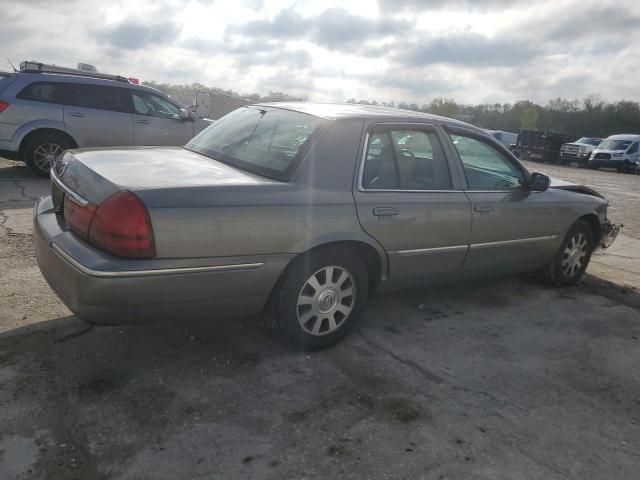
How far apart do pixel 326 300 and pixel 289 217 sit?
0.67m

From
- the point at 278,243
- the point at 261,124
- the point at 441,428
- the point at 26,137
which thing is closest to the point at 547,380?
the point at 441,428

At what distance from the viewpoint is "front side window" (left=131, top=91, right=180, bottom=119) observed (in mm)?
9383

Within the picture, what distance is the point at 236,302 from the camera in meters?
3.03

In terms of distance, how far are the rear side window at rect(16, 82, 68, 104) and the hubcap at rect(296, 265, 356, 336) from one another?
7.25 m

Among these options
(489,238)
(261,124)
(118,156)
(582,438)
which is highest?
(261,124)

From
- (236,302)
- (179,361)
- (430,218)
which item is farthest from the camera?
(430,218)

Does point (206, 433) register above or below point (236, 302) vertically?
below

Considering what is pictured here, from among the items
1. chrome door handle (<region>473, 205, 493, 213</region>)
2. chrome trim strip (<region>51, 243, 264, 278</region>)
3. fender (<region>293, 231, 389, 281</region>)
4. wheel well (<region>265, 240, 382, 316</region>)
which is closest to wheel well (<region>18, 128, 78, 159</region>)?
chrome trim strip (<region>51, 243, 264, 278</region>)

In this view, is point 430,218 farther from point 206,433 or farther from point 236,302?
point 206,433

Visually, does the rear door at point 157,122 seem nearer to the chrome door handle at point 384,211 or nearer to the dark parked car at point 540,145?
the chrome door handle at point 384,211

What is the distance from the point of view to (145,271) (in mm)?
2664

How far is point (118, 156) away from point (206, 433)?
1.83m

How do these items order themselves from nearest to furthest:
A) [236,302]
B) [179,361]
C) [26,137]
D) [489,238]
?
[236,302] → [179,361] → [489,238] → [26,137]

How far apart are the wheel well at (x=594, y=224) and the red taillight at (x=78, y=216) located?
14.4 ft
